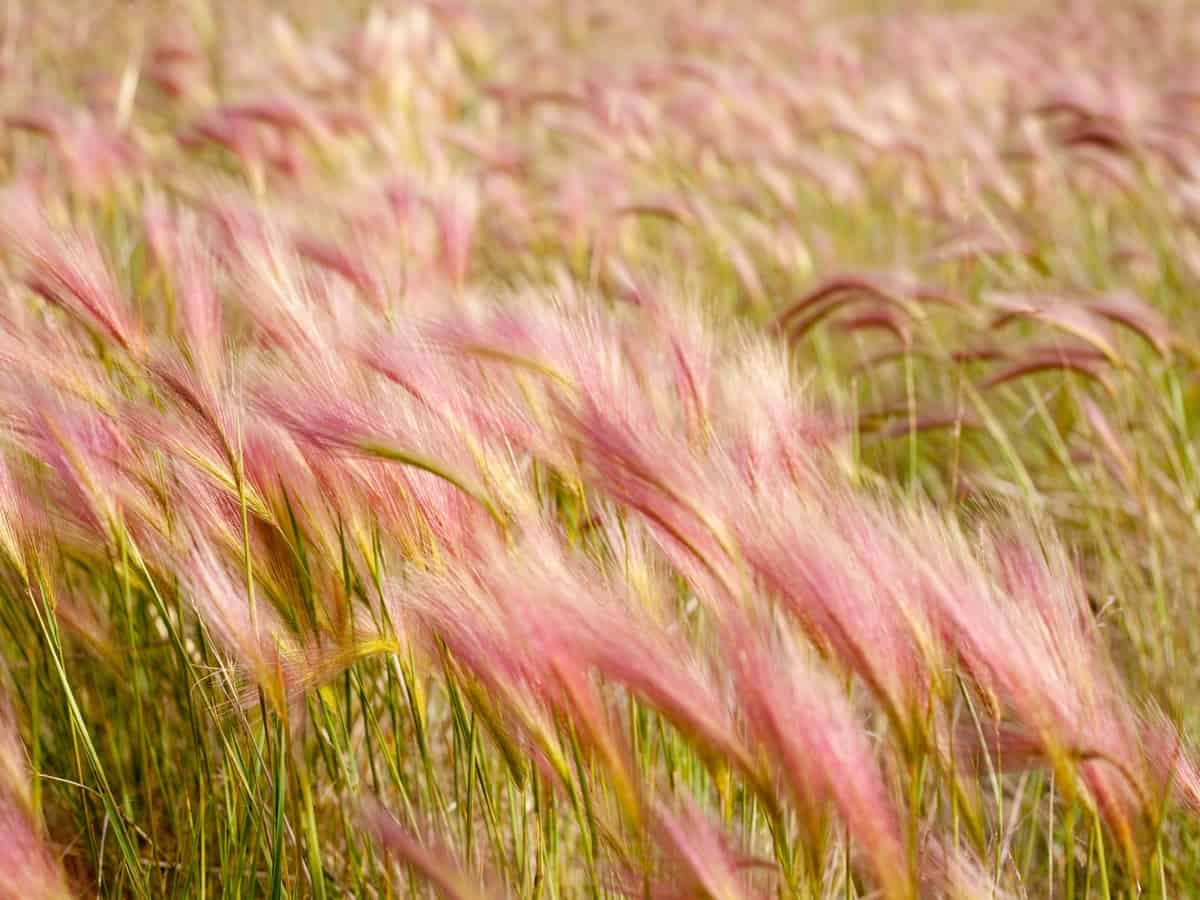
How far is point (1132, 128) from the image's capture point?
8.09 ft

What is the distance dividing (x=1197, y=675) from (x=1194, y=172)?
1194mm

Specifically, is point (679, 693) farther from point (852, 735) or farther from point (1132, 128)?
point (1132, 128)

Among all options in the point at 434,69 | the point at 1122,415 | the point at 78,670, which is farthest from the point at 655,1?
the point at 78,670

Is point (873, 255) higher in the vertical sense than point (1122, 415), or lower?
higher

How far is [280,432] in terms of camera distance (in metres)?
0.89

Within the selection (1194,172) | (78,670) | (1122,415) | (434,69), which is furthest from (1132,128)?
(78,670)

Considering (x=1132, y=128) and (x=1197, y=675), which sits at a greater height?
(x=1132, y=128)

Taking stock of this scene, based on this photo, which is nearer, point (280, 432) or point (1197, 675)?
point (280, 432)

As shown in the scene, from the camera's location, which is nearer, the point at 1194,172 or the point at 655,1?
the point at 1194,172

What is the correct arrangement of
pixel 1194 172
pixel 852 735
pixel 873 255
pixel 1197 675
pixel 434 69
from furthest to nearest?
1. pixel 434 69
2. pixel 873 255
3. pixel 1194 172
4. pixel 1197 675
5. pixel 852 735

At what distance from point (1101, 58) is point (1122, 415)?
4372 millimetres

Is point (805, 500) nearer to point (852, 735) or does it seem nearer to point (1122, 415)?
point (852, 735)

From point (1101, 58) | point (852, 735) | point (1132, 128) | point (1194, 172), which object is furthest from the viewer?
point (1101, 58)

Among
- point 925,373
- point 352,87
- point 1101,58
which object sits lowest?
point 925,373
